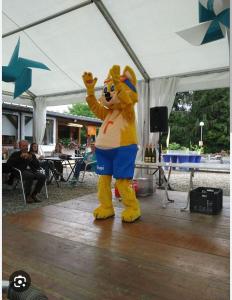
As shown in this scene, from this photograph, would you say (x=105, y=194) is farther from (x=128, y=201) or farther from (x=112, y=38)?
(x=112, y=38)

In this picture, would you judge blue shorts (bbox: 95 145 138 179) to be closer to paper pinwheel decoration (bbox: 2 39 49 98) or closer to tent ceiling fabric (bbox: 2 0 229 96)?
paper pinwheel decoration (bbox: 2 39 49 98)

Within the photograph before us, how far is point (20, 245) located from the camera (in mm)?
2619

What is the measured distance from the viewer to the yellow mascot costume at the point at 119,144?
11.1ft

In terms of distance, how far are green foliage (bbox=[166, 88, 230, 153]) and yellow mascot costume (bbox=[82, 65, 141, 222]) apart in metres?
16.3

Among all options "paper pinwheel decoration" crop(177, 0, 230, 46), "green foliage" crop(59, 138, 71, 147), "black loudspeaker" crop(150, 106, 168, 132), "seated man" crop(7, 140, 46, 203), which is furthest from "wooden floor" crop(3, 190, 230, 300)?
"green foliage" crop(59, 138, 71, 147)

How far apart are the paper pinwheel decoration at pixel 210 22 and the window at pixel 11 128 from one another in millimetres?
9553

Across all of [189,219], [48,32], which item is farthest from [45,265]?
[48,32]

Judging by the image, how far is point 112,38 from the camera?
16.8 feet

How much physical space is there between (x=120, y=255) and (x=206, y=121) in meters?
18.4

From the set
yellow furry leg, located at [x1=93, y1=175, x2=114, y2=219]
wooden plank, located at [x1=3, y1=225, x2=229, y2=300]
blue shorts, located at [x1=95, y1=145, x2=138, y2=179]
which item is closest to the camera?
wooden plank, located at [x1=3, y1=225, x2=229, y2=300]

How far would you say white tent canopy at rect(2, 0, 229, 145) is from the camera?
445 centimetres

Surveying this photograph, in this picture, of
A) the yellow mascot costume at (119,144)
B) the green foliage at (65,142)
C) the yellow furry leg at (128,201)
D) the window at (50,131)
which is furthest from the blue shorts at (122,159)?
the green foliage at (65,142)

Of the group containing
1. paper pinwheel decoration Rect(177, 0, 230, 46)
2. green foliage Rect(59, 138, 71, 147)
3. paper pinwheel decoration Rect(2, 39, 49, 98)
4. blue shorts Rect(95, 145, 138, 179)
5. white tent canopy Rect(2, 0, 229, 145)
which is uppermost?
white tent canopy Rect(2, 0, 229, 145)

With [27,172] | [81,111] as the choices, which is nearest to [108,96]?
[27,172]
